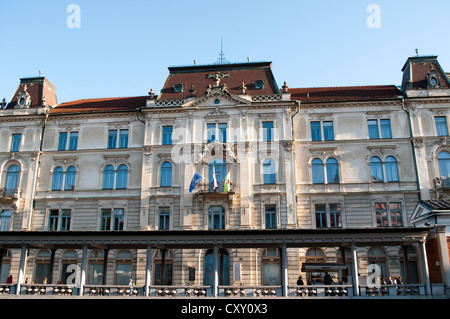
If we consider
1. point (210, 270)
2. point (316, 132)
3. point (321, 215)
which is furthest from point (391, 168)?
point (210, 270)

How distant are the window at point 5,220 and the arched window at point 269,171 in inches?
895

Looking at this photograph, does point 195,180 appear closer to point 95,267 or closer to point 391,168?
point 95,267

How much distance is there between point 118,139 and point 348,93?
21.5 meters

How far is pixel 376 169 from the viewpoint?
38.2m

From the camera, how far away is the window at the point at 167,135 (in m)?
40.1

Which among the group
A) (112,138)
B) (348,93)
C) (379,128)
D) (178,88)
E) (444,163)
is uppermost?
(178,88)

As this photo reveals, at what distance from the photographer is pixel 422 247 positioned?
24406 millimetres

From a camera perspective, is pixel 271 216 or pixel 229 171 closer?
pixel 271 216

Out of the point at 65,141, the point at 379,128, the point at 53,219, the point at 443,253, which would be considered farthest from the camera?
the point at 65,141

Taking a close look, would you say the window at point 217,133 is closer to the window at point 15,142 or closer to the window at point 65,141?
the window at point 65,141

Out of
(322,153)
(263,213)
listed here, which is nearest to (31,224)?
(263,213)

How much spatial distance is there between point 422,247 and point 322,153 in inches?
614

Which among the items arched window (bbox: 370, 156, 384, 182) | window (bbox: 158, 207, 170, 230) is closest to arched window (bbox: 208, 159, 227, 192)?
window (bbox: 158, 207, 170, 230)

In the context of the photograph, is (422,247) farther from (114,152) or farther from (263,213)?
(114,152)
